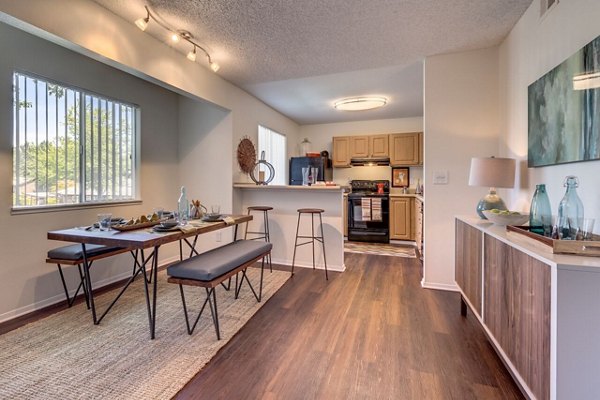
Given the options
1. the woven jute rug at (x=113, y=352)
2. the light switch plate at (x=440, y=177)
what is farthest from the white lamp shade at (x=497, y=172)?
the woven jute rug at (x=113, y=352)

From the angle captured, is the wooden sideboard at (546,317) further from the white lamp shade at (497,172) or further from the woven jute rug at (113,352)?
the woven jute rug at (113,352)

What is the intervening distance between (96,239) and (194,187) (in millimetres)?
2163

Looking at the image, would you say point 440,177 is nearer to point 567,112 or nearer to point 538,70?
point 538,70

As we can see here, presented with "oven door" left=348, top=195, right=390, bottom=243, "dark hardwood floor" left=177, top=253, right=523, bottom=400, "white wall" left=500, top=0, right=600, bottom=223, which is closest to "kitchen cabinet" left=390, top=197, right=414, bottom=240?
"oven door" left=348, top=195, right=390, bottom=243

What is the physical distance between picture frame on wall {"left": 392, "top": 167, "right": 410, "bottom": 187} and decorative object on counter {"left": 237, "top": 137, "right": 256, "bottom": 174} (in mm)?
3045

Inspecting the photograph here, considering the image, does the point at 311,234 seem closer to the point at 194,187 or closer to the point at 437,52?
the point at 194,187

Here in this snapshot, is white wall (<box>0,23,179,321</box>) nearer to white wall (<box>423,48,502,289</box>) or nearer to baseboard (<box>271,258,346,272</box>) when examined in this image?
baseboard (<box>271,258,346,272</box>)

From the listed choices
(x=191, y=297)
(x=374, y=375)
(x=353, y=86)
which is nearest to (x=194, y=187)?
(x=191, y=297)

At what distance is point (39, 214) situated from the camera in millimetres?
2475

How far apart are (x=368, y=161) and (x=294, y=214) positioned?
8.65ft

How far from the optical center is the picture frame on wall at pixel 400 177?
18.7ft

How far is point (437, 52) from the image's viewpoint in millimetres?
2873

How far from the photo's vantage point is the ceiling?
215cm

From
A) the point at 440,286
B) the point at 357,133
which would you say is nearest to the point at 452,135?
the point at 440,286
